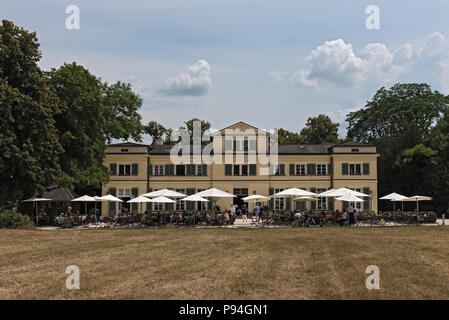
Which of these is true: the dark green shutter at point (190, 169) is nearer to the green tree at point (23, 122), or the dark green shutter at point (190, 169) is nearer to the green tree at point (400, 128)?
the green tree at point (23, 122)

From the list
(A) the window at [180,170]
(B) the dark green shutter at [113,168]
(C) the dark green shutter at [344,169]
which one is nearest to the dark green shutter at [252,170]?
(A) the window at [180,170]

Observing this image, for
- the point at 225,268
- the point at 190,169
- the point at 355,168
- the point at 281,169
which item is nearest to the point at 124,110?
the point at 190,169

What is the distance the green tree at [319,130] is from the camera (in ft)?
179

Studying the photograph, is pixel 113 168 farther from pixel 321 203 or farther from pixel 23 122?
pixel 321 203

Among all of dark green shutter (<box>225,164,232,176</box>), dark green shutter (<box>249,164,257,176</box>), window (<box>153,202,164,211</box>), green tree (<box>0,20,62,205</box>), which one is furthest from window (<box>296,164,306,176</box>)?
green tree (<box>0,20,62,205</box>)

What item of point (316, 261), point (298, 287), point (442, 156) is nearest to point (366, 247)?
point (316, 261)

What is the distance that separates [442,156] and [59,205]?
3269 cm

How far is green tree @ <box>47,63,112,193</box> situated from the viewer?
98.8ft

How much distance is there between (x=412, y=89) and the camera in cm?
5266

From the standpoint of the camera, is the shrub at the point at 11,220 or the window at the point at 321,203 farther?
the window at the point at 321,203

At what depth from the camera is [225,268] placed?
1134 centimetres

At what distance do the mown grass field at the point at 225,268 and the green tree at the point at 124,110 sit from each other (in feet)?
75.4

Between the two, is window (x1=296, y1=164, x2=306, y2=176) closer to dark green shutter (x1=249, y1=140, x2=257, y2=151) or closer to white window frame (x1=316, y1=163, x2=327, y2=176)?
white window frame (x1=316, y1=163, x2=327, y2=176)

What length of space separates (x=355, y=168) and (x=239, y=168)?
33.9 feet
